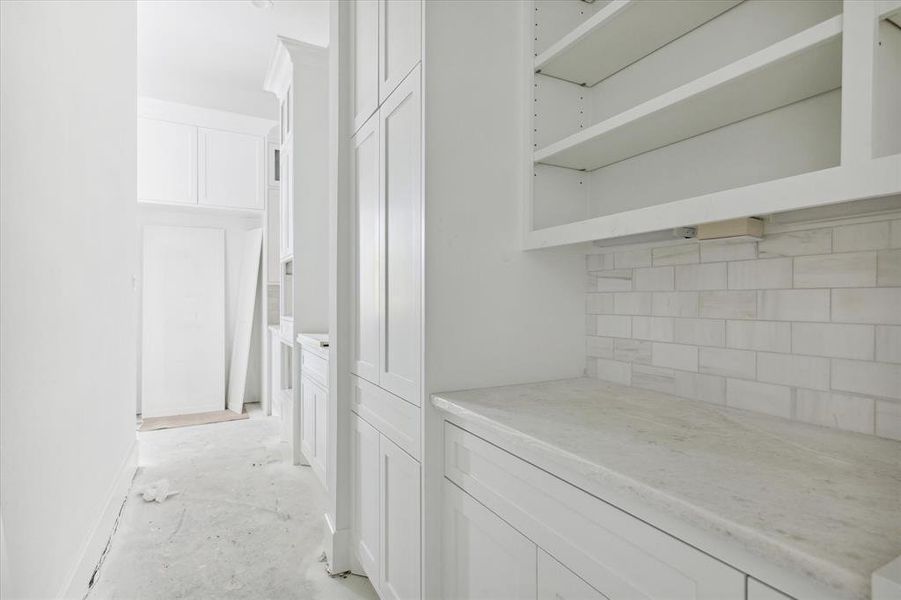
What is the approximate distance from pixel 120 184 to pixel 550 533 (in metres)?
2.92

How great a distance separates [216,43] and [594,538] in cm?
437

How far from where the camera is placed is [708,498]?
2.14 ft

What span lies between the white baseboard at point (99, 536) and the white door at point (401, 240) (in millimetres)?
1438

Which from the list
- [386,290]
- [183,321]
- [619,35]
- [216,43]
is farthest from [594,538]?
[183,321]

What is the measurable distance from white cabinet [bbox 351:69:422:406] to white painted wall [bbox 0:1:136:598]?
3.41 feet

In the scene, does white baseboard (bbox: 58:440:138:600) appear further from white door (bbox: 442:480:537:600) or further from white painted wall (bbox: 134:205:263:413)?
white painted wall (bbox: 134:205:263:413)

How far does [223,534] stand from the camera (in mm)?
2307

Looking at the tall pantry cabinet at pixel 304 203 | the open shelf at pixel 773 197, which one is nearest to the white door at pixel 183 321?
the tall pantry cabinet at pixel 304 203

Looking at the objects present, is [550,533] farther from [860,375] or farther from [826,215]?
[826,215]

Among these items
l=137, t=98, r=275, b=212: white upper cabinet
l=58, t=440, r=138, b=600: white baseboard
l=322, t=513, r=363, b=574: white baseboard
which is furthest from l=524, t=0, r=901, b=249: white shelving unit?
l=137, t=98, r=275, b=212: white upper cabinet

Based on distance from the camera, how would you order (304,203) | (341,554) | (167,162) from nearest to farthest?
(341,554)
(304,203)
(167,162)

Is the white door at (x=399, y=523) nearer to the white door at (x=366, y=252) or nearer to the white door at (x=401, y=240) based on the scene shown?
the white door at (x=401, y=240)

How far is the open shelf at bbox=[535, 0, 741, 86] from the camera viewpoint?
1187mm

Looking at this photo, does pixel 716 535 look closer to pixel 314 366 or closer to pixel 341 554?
pixel 341 554
